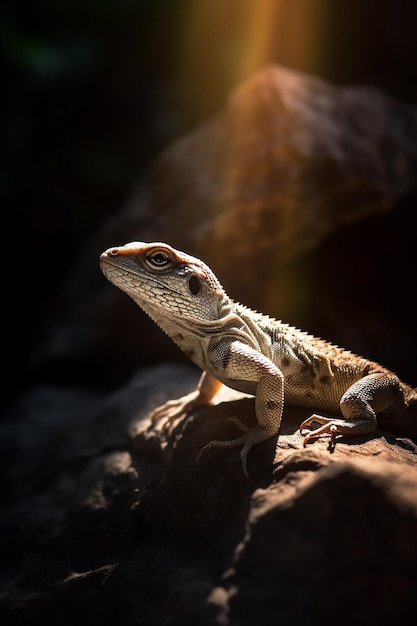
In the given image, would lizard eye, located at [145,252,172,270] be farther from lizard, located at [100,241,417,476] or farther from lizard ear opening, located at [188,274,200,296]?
lizard ear opening, located at [188,274,200,296]

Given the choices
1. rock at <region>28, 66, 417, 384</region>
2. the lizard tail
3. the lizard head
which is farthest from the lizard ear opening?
rock at <region>28, 66, 417, 384</region>

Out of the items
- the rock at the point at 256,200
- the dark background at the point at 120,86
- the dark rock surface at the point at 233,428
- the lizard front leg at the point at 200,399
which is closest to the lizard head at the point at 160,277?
the lizard front leg at the point at 200,399

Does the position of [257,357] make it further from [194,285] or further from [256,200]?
[256,200]

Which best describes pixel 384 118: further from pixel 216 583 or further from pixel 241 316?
pixel 216 583

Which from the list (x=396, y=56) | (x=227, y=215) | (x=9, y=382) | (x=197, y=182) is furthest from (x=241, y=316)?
(x=396, y=56)

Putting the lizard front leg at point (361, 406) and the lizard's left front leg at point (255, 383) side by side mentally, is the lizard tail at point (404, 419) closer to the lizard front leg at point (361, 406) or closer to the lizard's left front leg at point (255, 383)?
the lizard front leg at point (361, 406)
